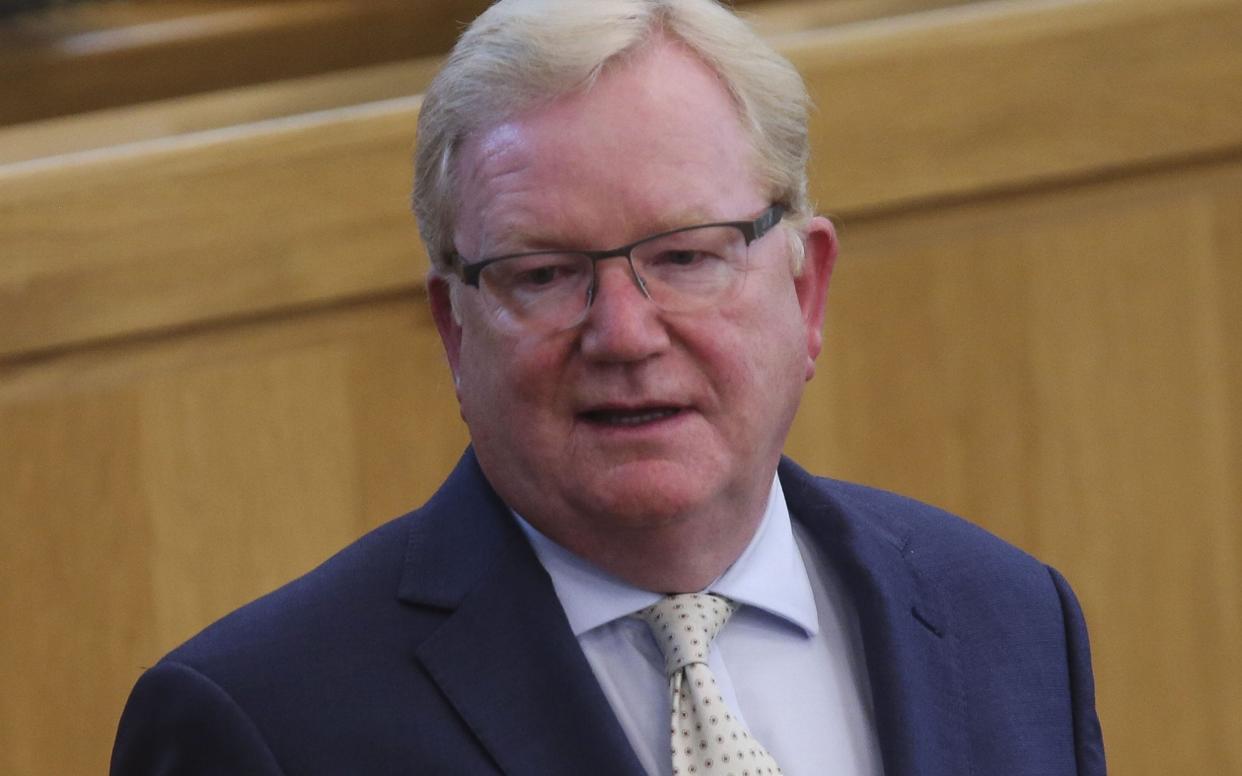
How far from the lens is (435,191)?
4.40 ft

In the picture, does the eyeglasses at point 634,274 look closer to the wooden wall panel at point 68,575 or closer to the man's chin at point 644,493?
the man's chin at point 644,493

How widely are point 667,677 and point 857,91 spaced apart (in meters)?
1.34

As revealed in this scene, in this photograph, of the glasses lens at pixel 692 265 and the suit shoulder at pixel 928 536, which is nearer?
the glasses lens at pixel 692 265

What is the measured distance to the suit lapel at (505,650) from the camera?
4.11 ft

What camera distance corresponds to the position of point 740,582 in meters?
1.36

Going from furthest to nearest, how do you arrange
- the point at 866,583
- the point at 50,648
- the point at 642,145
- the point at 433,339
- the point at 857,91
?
the point at 857,91
the point at 433,339
the point at 50,648
the point at 866,583
the point at 642,145

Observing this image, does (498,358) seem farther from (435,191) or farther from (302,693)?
(302,693)

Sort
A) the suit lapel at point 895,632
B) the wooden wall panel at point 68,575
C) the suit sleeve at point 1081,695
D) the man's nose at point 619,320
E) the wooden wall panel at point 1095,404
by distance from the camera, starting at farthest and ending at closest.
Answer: the wooden wall panel at point 1095,404
the wooden wall panel at point 68,575
the suit sleeve at point 1081,695
the suit lapel at point 895,632
the man's nose at point 619,320

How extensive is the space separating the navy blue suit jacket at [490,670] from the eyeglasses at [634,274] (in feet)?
0.56

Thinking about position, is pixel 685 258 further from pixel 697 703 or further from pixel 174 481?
pixel 174 481

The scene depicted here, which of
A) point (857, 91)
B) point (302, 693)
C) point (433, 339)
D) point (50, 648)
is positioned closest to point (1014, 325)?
point (857, 91)

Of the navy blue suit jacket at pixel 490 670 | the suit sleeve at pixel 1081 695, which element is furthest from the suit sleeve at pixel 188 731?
the suit sleeve at pixel 1081 695

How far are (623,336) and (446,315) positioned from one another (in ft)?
0.67

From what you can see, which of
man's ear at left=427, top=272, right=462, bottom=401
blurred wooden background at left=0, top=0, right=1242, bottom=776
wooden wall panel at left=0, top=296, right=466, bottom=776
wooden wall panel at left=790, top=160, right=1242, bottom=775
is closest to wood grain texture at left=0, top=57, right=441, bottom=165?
blurred wooden background at left=0, top=0, right=1242, bottom=776
